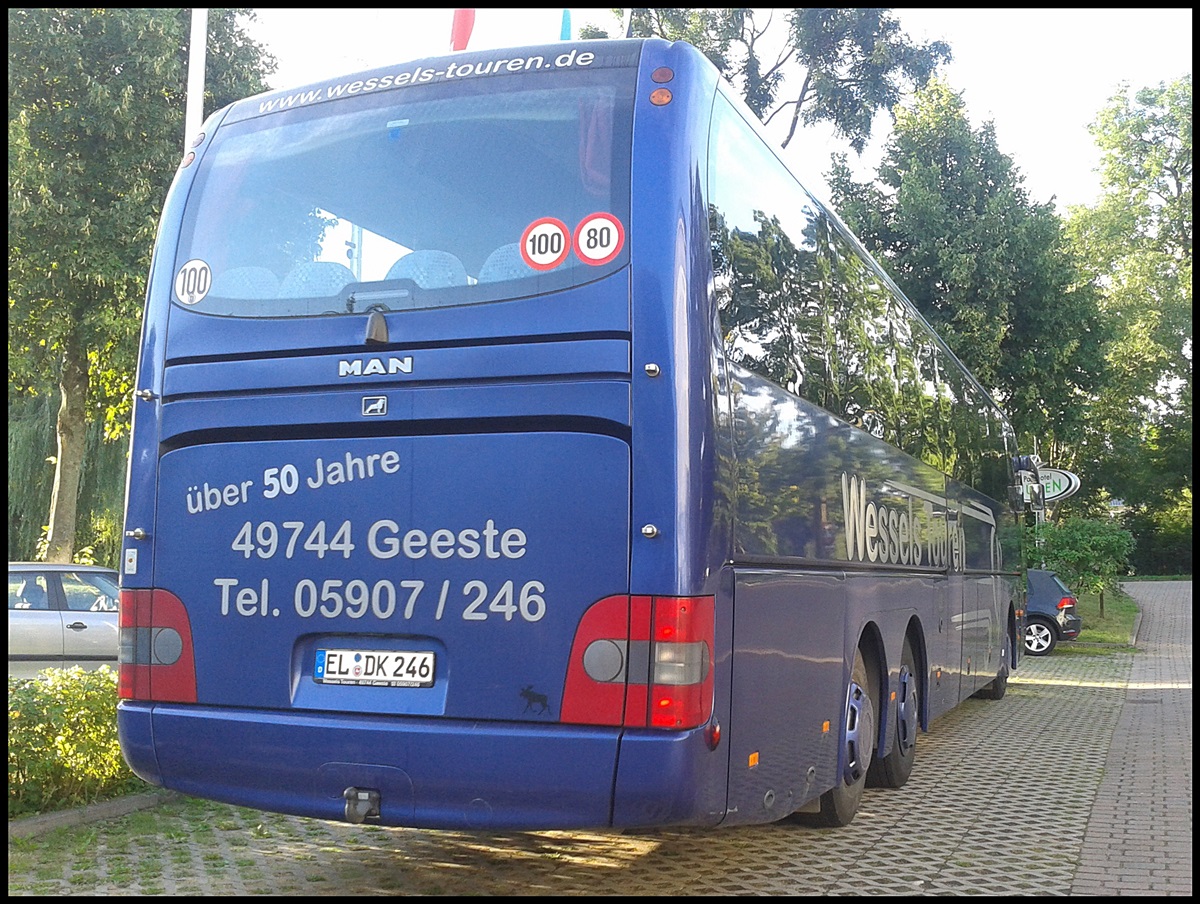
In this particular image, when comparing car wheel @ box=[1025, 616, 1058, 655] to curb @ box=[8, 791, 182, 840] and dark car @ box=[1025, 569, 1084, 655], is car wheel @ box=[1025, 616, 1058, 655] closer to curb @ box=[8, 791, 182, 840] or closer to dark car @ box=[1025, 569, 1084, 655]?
dark car @ box=[1025, 569, 1084, 655]

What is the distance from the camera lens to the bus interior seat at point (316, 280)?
5.64 metres

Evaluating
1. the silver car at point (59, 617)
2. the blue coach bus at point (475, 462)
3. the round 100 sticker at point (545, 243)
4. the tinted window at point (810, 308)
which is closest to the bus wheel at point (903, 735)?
the tinted window at point (810, 308)

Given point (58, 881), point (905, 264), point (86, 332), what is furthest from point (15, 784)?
point (905, 264)

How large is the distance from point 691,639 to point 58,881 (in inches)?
135

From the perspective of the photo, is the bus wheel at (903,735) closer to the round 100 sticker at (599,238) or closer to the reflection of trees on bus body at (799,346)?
the reflection of trees on bus body at (799,346)

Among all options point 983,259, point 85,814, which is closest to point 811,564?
point 85,814

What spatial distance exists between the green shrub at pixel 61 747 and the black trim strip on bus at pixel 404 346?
2879mm

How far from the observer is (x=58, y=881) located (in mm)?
6211

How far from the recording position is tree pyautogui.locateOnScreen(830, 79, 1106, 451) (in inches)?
1201

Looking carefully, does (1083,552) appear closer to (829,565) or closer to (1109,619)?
(1109,619)

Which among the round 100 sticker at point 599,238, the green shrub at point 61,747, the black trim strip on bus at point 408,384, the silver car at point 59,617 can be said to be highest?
the round 100 sticker at point 599,238

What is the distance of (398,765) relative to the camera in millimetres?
5148

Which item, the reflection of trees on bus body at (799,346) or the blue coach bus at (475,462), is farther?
the reflection of trees on bus body at (799,346)

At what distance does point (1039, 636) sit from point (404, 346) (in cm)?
2172
